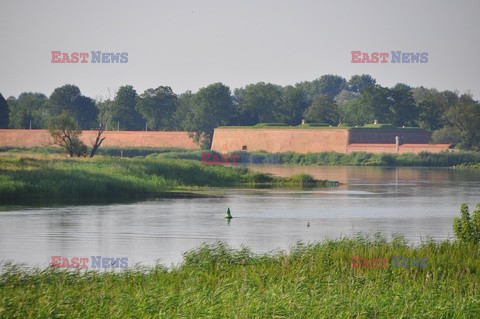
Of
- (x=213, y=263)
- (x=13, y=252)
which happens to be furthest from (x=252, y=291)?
(x=13, y=252)

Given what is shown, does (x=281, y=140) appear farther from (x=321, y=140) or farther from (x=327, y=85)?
(x=327, y=85)

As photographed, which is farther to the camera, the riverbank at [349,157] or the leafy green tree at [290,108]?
the leafy green tree at [290,108]

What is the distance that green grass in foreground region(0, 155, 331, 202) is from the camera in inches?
1125

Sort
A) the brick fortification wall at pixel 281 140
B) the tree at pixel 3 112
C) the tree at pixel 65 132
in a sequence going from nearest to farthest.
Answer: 1. the tree at pixel 65 132
2. the brick fortification wall at pixel 281 140
3. the tree at pixel 3 112

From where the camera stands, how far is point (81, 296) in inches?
439

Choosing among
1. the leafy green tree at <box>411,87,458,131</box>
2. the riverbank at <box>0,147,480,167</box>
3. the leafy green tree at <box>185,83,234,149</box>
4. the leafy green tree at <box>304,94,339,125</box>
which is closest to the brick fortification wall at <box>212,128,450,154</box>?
the riverbank at <box>0,147,480,167</box>

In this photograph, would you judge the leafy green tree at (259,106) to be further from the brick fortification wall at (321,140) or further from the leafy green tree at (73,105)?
the leafy green tree at (73,105)

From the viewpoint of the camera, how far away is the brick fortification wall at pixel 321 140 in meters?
71.1

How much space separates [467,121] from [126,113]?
3782cm

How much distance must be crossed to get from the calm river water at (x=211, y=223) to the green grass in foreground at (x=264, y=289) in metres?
2.09

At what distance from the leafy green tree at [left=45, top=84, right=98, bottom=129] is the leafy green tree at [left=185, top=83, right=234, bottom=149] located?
43.4ft

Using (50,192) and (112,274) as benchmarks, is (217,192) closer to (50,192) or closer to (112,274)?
(50,192)

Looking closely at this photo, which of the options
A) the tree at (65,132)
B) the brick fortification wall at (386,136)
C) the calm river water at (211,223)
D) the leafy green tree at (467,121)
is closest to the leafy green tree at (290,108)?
the brick fortification wall at (386,136)

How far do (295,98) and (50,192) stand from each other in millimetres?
63785
